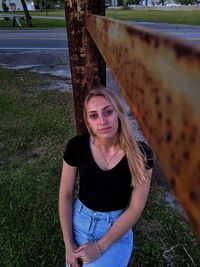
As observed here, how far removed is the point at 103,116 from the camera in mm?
1609

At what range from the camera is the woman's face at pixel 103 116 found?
161 centimetres

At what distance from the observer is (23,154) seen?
407cm

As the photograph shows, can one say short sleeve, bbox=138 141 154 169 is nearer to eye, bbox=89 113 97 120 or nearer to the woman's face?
the woman's face

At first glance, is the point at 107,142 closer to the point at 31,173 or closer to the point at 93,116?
the point at 93,116

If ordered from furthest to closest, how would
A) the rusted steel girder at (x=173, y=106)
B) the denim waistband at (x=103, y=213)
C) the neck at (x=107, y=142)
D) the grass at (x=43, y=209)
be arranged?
the grass at (x=43, y=209) → the denim waistband at (x=103, y=213) → the neck at (x=107, y=142) → the rusted steel girder at (x=173, y=106)

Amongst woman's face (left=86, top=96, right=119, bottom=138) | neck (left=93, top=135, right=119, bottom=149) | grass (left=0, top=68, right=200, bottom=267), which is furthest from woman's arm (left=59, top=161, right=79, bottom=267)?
grass (left=0, top=68, right=200, bottom=267)

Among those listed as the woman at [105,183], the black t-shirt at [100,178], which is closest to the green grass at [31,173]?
the woman at [105,183]

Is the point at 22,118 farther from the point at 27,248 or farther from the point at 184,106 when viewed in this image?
the point at 184,106

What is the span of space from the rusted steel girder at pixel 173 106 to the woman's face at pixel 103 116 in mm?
1157

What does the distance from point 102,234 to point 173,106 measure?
163 centimetres

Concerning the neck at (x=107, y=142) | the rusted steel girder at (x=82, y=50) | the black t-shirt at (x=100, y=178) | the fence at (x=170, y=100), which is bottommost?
the black t-shirt at (x=100, y=178)

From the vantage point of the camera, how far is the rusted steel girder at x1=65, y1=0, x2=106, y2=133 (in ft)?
5.31

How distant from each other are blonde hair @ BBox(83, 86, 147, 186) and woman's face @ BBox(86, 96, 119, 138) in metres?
0.03

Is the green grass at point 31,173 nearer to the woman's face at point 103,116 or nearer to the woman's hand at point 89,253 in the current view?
the woman's hand at point 89,253
